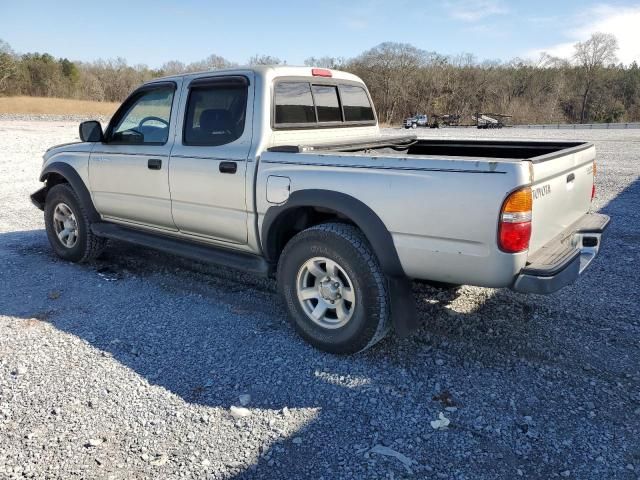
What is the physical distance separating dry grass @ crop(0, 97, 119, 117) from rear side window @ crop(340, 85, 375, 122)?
1687 inches

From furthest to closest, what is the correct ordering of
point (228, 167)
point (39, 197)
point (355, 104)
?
1. point (39, 197)
2. point (355, 104)
3. point (228, 167)

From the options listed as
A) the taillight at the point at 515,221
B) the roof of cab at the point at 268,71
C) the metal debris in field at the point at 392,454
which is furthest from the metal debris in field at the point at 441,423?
the roof of cab at the point at 268,71

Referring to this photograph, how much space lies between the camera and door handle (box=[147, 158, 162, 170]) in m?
4.51

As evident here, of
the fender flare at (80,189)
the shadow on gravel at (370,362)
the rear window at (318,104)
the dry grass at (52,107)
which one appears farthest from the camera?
the dry grass at (52,107)

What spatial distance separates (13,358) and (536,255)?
3.63 m

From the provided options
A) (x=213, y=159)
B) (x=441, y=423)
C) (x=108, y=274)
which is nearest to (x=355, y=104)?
(x=213, y=159)

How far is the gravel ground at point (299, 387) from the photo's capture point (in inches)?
100

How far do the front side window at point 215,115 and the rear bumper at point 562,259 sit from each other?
2.38m

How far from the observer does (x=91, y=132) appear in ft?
16.6

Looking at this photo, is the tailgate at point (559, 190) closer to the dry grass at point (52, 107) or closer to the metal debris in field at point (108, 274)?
the metal debris in field at point (108, 274)

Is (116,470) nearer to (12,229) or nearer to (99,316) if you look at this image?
(99,316)

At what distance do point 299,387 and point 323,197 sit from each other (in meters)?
1.26

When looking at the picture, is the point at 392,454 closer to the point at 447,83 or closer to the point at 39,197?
the point at 39,197

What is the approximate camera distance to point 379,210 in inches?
126
